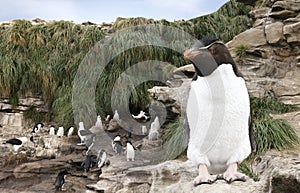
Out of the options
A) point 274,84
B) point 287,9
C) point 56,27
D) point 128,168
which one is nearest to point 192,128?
point 128,168

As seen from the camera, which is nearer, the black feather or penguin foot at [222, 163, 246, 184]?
penguin foot at [222, 163, 246, 184]

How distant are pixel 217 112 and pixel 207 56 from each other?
31cm

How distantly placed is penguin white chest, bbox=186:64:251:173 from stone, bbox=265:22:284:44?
12.8 ft

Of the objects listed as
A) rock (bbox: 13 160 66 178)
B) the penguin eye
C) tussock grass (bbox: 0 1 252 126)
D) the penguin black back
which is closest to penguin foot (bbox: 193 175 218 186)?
the penguin eye

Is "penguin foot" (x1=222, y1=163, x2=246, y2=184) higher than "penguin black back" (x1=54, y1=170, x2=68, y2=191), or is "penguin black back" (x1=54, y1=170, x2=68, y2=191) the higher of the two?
"penguin foot" (x1=222, y1=163, x2=246, y2=184)

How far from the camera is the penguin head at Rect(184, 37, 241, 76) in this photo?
1.88 m

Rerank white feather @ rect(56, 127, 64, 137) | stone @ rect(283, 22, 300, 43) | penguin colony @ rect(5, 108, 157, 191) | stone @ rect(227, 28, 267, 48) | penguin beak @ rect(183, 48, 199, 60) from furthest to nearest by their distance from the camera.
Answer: white feather @ rect(56, 127, 64, 137) → penguin colony @ rect(5, 108, 157, 191) → stone @ rect(227, 28, 267, 48) → stone @ rect(283, 22, 300, 43) → penguin beak @ rect(183, 48, 199, 60)

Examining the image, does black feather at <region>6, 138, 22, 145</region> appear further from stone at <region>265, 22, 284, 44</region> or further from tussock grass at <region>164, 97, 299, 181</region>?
stone at <region>265, 22, 284, 44</region>

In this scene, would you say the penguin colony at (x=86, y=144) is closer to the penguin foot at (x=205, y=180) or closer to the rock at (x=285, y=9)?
the rock at (x=285, y=9)

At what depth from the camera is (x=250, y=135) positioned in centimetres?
214

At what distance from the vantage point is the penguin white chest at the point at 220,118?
6.31ft

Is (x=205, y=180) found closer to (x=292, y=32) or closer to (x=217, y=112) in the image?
(x=217, y=112)

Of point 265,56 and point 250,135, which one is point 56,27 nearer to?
point 265,56

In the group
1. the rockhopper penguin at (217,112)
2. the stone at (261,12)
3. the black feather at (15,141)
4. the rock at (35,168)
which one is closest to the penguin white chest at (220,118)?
the rockhopper penguin at (217,112)
